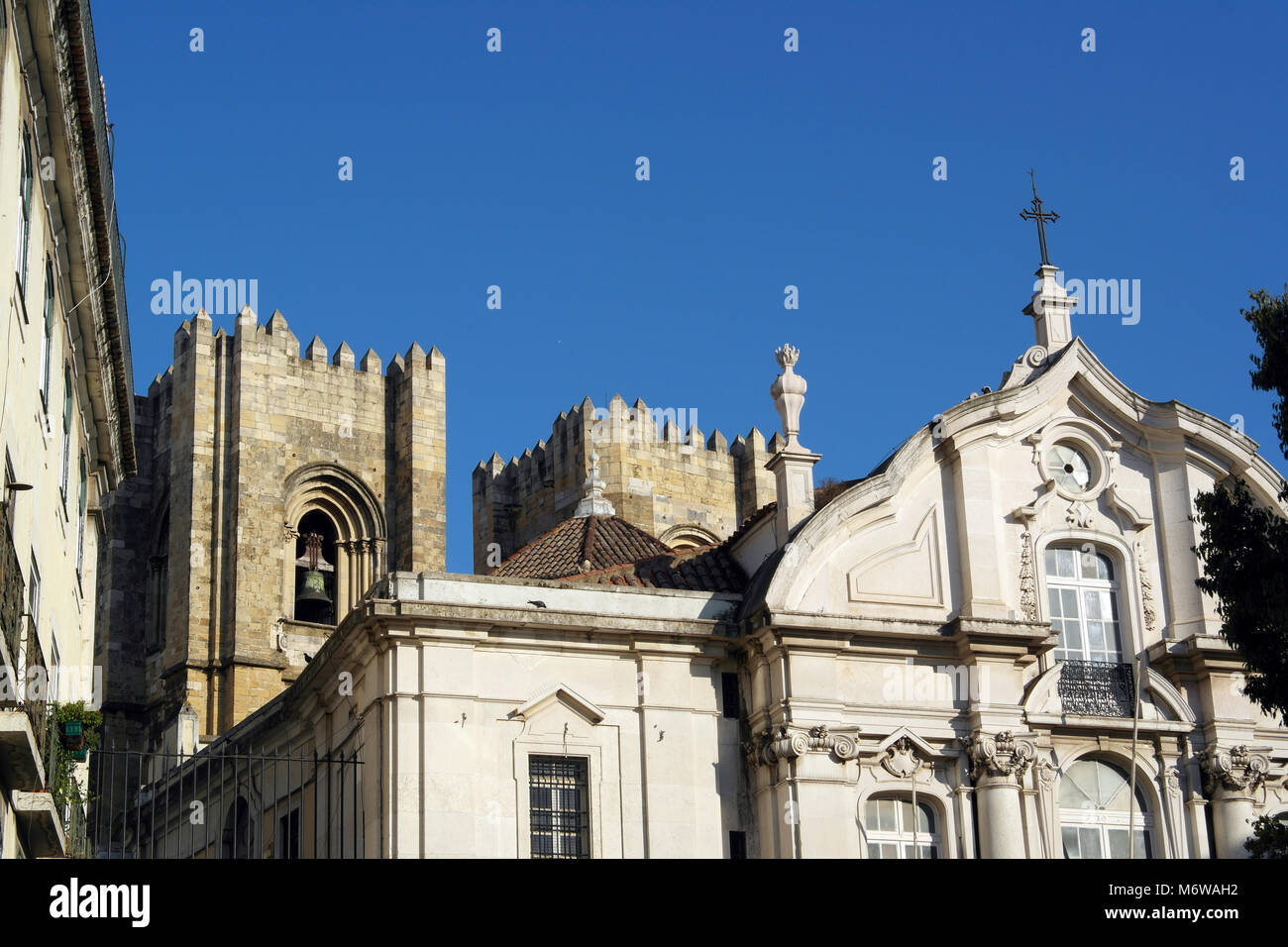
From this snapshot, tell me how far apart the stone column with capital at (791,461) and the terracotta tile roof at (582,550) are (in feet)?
11.7

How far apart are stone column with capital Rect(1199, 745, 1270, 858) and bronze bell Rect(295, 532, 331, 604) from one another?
89.7 feet

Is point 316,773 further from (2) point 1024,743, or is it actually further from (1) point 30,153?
(1) point 30,153

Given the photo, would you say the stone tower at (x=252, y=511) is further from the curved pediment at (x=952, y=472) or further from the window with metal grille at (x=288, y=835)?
the curved pediment at (x=952, y=472)

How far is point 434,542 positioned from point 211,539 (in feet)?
20.9

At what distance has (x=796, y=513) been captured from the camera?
3033 centimetres

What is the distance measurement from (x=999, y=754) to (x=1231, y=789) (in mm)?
3527

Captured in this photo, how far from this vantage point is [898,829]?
28906 mm

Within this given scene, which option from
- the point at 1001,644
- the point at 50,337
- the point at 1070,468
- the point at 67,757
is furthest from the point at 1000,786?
the point at 50,337

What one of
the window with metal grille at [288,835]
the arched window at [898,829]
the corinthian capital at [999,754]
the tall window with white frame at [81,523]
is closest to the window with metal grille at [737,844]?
the arched window at [898,829]

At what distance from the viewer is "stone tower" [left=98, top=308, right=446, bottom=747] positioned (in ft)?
174

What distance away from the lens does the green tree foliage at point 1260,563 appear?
2295cm

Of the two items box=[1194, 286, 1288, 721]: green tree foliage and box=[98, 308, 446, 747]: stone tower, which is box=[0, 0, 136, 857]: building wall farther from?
box=[98, 308, 446, 747]: stone tower
